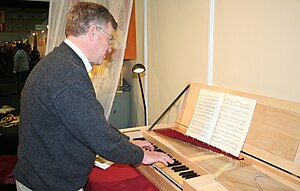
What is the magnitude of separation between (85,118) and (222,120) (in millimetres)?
880

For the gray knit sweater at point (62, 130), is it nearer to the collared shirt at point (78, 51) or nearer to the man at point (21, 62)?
the collared shirt at point (78, 51)

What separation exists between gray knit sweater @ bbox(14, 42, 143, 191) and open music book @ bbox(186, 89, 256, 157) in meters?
0.54

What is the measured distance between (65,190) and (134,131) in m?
0.92

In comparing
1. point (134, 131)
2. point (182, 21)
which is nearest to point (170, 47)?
point (182, 21)

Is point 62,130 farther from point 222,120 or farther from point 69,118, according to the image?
point 222,120

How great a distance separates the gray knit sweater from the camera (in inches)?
45.4

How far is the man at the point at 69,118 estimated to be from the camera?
45.6 inches

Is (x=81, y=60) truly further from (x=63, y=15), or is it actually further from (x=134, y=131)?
(x=63, y=15)

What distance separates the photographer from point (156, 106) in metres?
2.97

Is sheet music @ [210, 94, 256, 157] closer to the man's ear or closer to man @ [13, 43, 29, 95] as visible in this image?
the man's ear

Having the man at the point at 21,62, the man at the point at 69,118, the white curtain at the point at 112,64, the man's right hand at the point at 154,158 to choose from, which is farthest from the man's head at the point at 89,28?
the man at the point at 21,62

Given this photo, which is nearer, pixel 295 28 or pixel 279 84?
pixel 295 28

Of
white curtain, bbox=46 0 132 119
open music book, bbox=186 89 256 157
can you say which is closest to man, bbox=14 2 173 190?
open music book, bbox=186 89 256 157

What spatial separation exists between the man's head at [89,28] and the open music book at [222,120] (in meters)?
0.82
